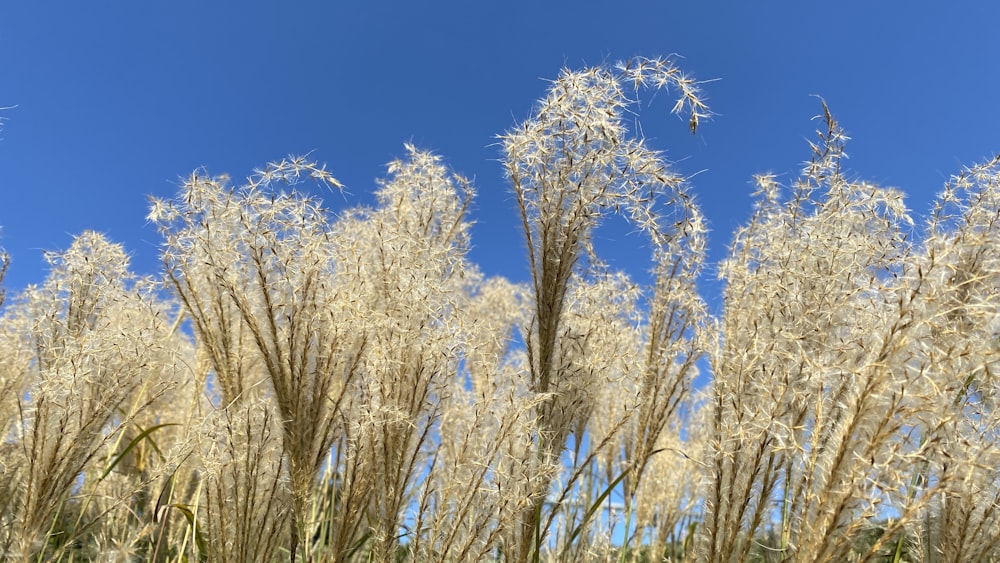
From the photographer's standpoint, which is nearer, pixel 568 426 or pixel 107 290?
pixel 568 426

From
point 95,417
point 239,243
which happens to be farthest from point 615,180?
point 95,417

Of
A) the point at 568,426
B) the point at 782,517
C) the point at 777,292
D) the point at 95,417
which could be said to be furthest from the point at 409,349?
the point at 782,517

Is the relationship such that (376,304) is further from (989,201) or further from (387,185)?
(989,201)

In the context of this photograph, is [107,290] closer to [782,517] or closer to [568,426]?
[568,426]

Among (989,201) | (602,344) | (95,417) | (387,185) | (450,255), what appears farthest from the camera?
(387,185)

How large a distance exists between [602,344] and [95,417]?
6.05 feet

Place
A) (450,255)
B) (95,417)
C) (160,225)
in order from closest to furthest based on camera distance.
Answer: (95,417)
(160,225)
(450,255)

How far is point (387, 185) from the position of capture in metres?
3.06

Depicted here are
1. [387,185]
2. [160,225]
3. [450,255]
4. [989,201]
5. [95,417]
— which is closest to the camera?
[989,201]

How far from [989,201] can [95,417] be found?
9.68ft

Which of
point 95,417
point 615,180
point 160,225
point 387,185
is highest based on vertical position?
point 387,185

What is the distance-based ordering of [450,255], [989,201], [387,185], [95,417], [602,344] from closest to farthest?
[989,201] → [95,417] → [602,344] → [450,255] → [387,185]

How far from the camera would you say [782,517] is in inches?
89.4

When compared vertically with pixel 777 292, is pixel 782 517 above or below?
below
